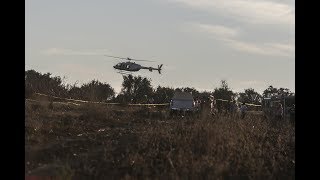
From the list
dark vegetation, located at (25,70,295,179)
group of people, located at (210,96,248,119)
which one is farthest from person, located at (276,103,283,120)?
dark vegetation, located at (25,70,295,179)

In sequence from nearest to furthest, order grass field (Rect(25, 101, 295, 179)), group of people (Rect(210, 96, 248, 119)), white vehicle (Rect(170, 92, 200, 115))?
grass field (Rect(25, 101, 295, 179)) → group of people (Rect(210, 96, 248, 119)) → white vehicle (Rect(170, 92, 200, 115))

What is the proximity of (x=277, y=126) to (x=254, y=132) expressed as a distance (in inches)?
156

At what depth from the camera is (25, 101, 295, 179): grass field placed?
10266 millimetres

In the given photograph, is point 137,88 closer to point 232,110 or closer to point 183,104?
point 183,104

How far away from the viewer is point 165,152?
39.2 ft

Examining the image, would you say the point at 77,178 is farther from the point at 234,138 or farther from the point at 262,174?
the point at 234,138

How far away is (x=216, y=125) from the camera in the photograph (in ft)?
47.1

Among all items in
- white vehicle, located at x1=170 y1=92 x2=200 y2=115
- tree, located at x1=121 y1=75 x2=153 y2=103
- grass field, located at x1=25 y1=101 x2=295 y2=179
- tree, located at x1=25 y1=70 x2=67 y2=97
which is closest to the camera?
grass field, located at x1=25 y1=101 x2=295 y2=179

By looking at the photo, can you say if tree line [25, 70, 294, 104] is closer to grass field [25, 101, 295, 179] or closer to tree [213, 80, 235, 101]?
tree [213, 80, 235, 101]

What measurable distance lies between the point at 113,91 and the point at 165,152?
111 feet

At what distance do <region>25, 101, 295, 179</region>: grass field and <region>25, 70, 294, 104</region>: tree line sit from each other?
50.3 ft
